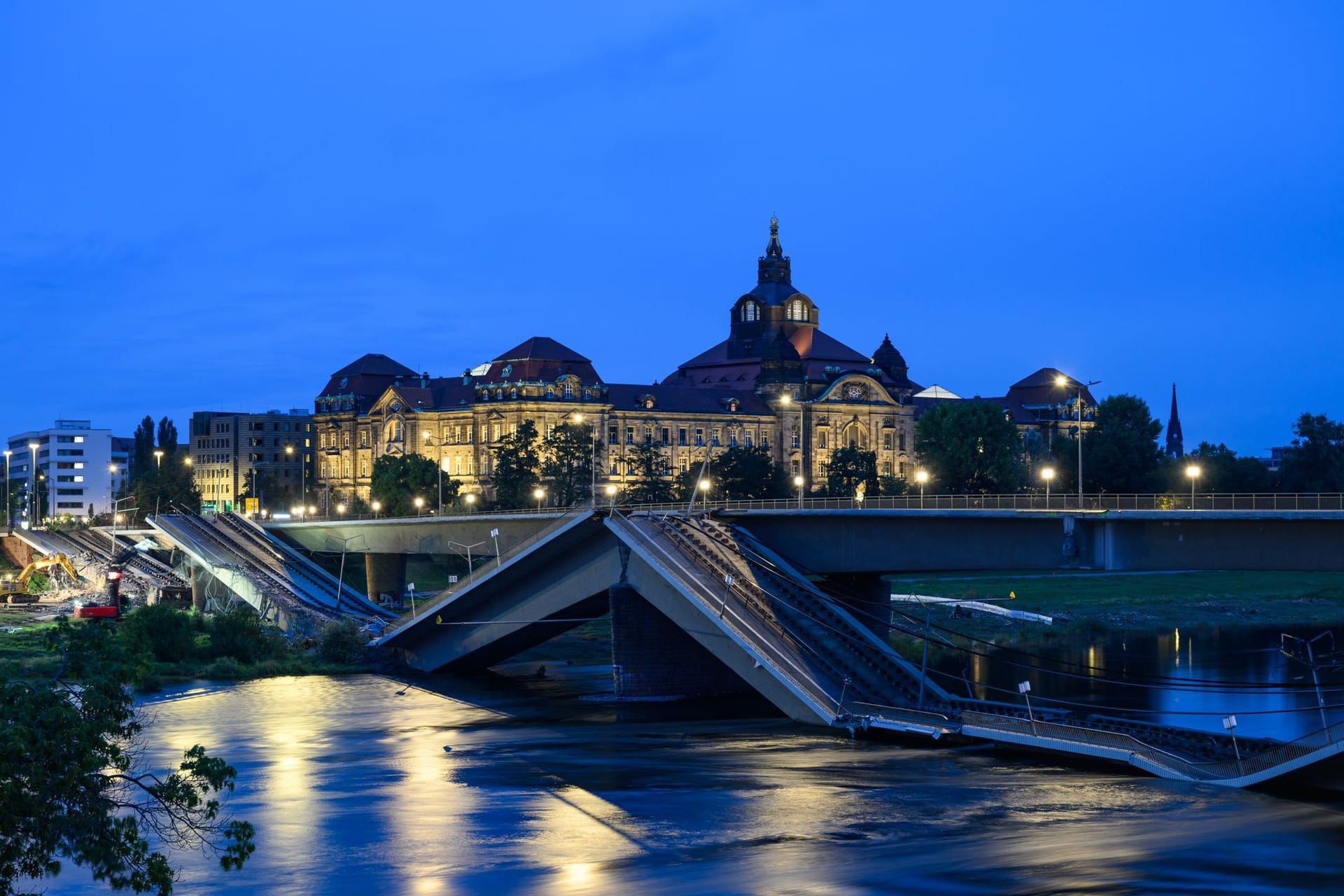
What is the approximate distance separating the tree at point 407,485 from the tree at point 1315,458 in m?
84.8

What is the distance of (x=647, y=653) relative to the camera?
245ft

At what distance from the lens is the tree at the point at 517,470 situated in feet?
547

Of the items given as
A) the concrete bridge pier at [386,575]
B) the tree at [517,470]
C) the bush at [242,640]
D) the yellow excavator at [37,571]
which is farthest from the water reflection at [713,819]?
the tree at [517,470]

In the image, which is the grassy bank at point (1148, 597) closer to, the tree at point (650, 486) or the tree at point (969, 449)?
the tree at point (969, 449)

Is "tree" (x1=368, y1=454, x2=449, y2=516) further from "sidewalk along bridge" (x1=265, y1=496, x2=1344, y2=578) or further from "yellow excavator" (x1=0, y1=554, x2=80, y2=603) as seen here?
"sidewalk along bridge" (x1=265, y1=496, x2=1344, y2=578)

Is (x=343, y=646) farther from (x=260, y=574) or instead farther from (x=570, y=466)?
(x=570, y=466)

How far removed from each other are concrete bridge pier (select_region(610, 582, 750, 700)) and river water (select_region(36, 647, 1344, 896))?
27.3 feet

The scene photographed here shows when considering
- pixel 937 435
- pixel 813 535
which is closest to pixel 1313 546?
pixel 813 535

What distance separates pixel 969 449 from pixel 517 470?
45846 mm

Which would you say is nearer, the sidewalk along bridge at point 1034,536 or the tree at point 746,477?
the sidewalk along bridge at point 1034,536

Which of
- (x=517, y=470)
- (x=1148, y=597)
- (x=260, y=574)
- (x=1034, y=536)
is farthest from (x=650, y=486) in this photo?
(x=1034, y=536)

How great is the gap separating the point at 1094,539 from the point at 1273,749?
13.5m

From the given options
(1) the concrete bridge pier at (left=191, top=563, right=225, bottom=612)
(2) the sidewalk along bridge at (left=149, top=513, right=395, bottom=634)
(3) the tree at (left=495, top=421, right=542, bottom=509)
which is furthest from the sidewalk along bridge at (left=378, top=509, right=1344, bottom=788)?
(3) the tree at (left=495, top=421, right=542, bottom=509)

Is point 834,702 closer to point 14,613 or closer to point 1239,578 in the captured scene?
point 14,613
